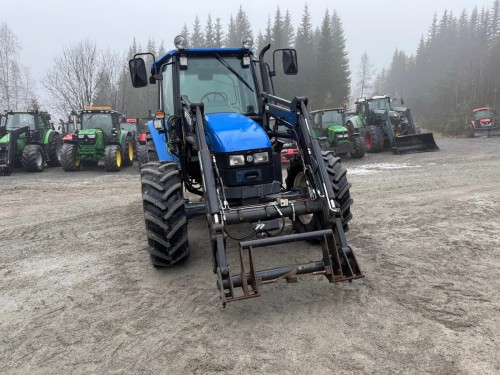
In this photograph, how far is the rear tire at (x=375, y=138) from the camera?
1781 cm

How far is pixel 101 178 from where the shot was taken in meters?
13.3

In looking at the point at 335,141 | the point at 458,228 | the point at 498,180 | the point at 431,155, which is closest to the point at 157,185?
the point at 458,228

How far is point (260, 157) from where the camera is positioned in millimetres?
4223

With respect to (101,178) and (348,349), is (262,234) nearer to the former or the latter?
(348,349)

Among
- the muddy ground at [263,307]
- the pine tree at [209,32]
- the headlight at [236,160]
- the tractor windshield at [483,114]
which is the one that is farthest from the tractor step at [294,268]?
the pine tree at [209,32]

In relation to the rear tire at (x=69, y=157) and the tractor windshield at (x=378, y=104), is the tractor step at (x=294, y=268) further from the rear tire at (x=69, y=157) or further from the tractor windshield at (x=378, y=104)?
the tractor windshield at (x=378, y=104)

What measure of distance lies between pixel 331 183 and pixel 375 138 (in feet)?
46.4

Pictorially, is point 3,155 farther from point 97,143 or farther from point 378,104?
point 378,104

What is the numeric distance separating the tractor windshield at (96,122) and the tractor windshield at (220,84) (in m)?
12.2

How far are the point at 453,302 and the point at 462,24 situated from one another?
273ft

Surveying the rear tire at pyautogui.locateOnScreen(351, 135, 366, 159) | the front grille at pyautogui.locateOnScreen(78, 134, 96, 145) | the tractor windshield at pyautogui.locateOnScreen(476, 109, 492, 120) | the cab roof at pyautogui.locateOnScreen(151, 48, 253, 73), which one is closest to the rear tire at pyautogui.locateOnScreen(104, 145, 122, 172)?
the front grille at pyautogui.locateOnScreen(78, 134, 96, 145)

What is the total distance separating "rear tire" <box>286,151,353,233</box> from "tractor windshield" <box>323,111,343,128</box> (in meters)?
13.7

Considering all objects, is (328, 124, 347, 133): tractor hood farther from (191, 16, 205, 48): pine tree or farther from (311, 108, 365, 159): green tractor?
(191, 16, 205, 48): pine tree

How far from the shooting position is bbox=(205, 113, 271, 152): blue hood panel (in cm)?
416
